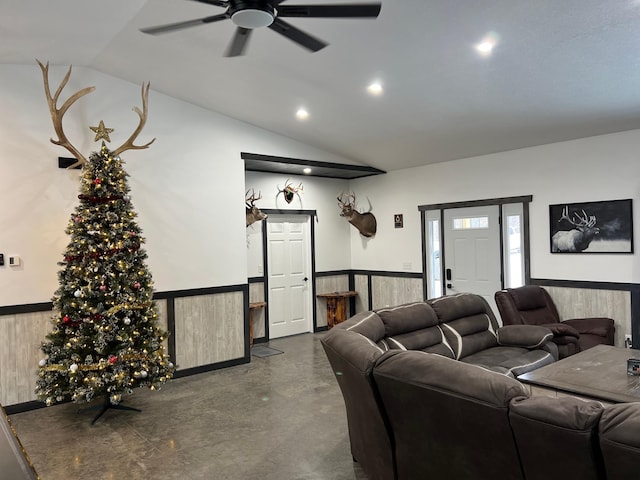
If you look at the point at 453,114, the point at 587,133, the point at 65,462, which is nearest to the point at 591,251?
the point at 587,133

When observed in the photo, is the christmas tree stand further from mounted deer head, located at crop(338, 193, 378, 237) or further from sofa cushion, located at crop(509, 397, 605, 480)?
mounted deer head, located at crop(338, 193, 378, 237)

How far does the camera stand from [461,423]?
74.8 inches

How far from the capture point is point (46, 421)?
4.13 meters

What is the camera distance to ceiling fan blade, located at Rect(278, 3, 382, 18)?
7.96 ft

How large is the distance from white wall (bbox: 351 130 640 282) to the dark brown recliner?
456 millimetres

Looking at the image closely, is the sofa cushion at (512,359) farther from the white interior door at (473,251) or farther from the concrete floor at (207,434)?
the white interior door at (473,251)

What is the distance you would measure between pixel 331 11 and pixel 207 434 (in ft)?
10.4

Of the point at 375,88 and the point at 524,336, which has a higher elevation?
the point at 375,88

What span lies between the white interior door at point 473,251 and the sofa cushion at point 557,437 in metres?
4.91

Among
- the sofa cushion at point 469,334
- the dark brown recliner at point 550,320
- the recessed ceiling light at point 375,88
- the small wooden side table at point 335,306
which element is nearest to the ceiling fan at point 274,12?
the recessed ceiling light at point 375,88

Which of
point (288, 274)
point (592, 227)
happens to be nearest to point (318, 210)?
point (288, 274)

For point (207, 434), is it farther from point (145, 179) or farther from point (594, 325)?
point (594, 325)

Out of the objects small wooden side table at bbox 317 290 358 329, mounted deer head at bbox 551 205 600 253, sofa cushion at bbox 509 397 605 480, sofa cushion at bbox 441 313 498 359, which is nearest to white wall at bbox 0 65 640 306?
mounted deer head at bbox 551 205 600 253

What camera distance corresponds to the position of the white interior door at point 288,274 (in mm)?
7262
